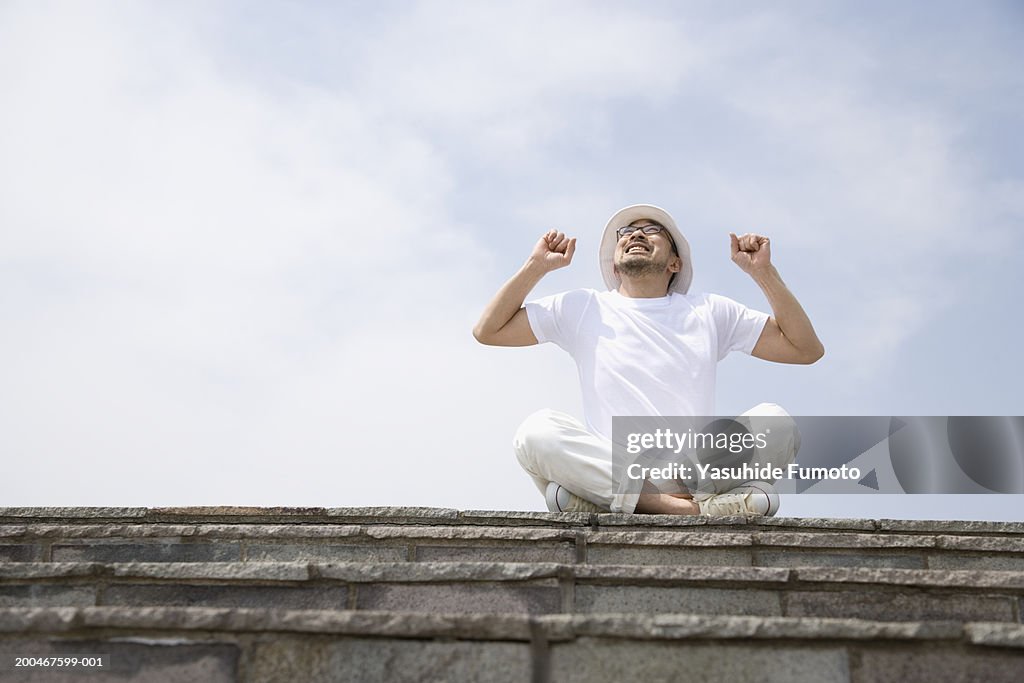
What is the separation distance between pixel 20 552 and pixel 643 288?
3.03m

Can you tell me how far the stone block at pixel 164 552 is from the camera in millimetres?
3309

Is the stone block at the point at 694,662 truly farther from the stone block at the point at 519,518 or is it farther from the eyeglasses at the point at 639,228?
the eyeglasses at the point at 639,228

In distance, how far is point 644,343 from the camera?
15.9 feet

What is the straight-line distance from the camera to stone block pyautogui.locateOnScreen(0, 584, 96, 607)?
2.67 meters

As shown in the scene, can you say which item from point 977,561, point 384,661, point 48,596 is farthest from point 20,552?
point 977,561

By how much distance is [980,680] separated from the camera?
1.93 m

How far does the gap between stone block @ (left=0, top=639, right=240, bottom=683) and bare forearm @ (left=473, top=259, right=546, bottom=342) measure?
3.08m

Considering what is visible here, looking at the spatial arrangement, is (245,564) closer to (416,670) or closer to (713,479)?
(416,670)

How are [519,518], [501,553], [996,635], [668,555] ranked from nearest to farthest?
[996,635], [668,555], [501,553], [519,518]

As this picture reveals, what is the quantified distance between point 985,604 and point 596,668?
1.21 m

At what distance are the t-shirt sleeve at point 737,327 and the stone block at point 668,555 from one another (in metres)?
1.94

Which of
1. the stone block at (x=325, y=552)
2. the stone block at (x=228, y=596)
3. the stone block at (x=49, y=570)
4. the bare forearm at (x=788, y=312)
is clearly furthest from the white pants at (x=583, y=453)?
the stone block at (x=49, y=570)

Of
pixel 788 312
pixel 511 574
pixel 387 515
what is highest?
pixel 788 312

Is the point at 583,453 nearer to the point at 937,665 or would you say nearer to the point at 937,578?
the point at 937,578
